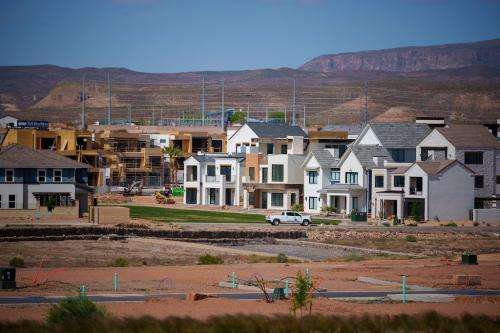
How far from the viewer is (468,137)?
8662 cm

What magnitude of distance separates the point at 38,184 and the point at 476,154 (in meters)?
32.4

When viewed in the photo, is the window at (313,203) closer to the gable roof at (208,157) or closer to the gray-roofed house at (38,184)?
the gable roof at (208,157)

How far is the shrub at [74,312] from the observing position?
109 ft

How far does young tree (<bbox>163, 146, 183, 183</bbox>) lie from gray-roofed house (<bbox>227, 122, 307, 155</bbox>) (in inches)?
351

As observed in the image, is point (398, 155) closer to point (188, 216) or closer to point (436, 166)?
point (436, 166)

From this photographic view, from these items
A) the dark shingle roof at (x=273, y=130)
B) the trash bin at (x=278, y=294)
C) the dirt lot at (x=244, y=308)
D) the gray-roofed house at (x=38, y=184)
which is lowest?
the dirt lot at (x=244, y=308)

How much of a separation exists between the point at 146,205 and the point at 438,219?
27.0 meters

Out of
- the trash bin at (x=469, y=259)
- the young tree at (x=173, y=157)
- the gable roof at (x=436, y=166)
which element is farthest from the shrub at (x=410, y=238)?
the young tree at (x=173, y=157)

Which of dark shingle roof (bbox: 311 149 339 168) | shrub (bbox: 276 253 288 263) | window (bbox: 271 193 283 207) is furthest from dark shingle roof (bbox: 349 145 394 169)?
shrub (bbox: 276 253 288 263)

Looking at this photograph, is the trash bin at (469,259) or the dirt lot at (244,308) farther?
the trash bin at (469,259)

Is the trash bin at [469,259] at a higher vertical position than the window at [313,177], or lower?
lower

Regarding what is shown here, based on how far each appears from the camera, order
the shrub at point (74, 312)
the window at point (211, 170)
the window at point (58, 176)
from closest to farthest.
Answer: the shrub at point (74, 312), the window at point (58, 176), the window at point (211, 170)

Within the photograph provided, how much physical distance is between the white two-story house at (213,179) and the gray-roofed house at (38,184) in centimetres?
1781

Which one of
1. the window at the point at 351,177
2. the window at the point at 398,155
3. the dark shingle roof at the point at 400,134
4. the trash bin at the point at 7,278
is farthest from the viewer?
the dark shingle roof at the point at 400,134
